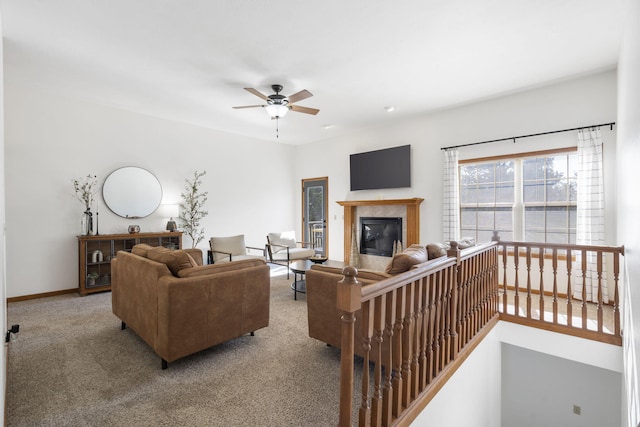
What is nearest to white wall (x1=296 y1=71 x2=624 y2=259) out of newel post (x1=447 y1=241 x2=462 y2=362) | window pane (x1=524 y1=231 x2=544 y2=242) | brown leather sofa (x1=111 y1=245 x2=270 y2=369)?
window pane (x1=524 y1=231 x2=544 y2=242)

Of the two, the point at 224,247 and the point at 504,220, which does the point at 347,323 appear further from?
the point at 224,247

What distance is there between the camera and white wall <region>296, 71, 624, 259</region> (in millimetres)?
3742

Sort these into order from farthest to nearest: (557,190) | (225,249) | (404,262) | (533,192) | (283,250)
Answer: (283,250) → (225,249) → (533,192) → (557,190) → (404,262)

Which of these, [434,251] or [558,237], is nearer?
[434,251]

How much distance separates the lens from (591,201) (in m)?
3.67

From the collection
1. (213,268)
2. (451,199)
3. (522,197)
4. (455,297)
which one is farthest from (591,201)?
(213,268)

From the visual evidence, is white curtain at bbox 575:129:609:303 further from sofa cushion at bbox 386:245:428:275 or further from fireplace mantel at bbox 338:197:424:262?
sofa cushion at bbox 386:245:428:275

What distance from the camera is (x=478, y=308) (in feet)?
9.07

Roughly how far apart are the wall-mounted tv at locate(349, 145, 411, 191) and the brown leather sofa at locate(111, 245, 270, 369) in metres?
3.50

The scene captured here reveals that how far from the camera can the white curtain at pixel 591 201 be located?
363cm

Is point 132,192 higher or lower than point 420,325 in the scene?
higher

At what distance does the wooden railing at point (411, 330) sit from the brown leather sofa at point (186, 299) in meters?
1.08

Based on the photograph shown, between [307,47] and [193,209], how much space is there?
12.6ft

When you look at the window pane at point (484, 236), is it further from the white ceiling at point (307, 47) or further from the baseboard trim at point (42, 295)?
the baseboard trim at point (42, 295)
